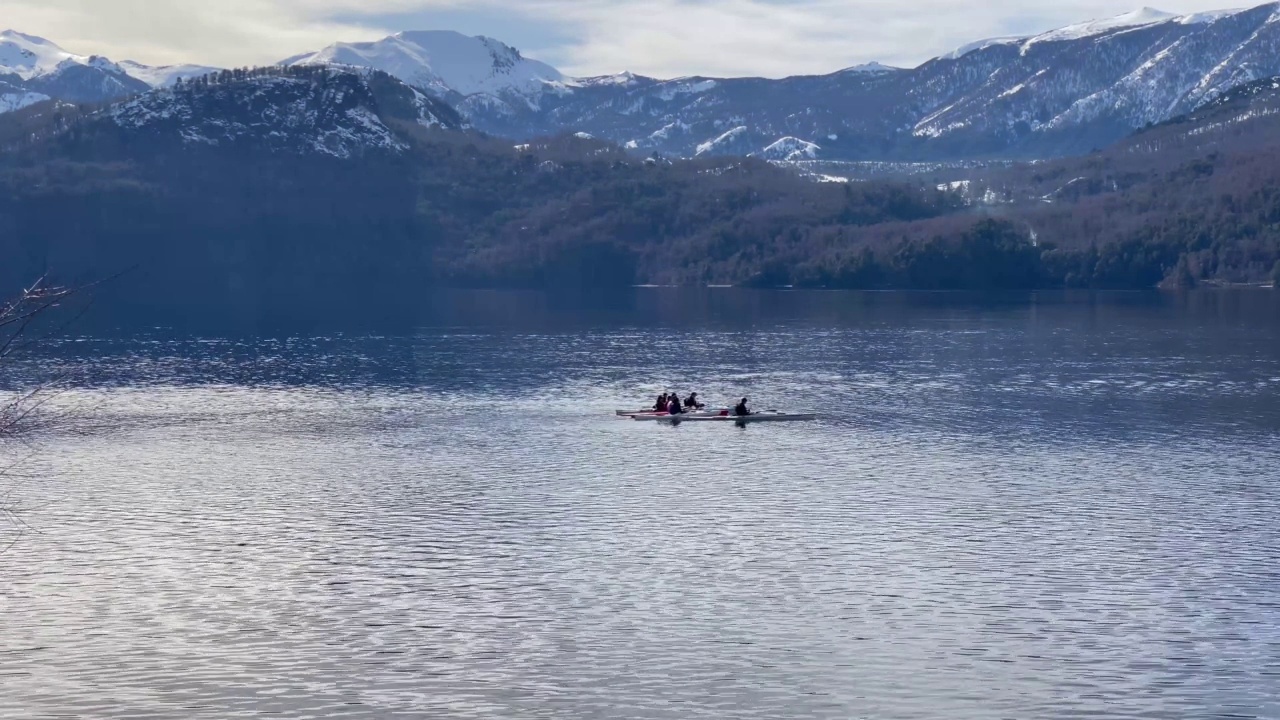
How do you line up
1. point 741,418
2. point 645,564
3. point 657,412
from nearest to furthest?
point 645,564 → point 741,418 → point 657,412

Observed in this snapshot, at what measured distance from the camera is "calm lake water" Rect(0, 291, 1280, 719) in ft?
173

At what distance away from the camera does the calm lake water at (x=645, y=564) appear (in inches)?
2079

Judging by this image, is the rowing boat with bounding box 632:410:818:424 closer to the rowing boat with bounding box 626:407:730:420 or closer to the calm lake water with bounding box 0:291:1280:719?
the rowing boat with bounding box 626:407:730:420

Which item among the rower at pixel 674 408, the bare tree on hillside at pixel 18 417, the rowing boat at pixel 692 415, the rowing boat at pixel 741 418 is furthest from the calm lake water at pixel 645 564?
the rower at pixel 674 408

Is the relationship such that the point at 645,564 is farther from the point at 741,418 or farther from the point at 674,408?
the point at 674,408

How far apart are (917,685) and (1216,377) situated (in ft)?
374

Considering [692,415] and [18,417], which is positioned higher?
[18,417]

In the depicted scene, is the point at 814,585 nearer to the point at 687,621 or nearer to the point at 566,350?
the point at 687,621

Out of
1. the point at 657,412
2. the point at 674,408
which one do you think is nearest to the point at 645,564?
the point at 674,408

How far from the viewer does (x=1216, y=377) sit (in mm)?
155375

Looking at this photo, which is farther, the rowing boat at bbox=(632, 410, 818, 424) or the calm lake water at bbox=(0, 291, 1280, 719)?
the rowing boat at bbox=(632, 410, 818, 424)

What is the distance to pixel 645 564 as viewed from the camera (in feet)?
229

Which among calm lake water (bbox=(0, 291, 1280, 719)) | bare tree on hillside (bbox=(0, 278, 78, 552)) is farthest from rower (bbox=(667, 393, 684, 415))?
bare tree on hillside (bbox=(0, 278, 78, 552))

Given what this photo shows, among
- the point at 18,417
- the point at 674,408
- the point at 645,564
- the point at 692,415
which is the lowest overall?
the point at 645,564
